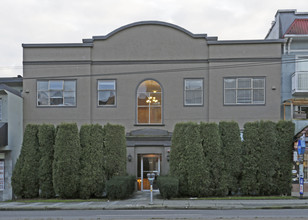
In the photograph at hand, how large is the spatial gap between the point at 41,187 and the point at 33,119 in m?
4.76

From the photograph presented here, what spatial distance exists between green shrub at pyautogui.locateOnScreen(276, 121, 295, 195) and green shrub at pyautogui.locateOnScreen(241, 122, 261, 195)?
108 centimetres

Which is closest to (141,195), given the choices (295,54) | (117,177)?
(117,177)

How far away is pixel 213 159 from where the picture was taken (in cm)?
1814

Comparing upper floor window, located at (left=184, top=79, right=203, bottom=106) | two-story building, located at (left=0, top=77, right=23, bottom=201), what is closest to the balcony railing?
upper floor window, located at (left=184, top=79, right=203, bottom=106)

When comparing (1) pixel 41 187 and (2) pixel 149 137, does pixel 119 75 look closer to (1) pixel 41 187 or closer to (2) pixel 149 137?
(2) pixel 149 137

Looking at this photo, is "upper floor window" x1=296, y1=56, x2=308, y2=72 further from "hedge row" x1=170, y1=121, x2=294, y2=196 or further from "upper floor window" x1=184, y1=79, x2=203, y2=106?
"upper floor window" x1=184, y1=79, x2=203, y2=106

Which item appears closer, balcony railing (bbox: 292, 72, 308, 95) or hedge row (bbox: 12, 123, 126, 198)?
hedge row (bbox: 12, 123, 126, 198)

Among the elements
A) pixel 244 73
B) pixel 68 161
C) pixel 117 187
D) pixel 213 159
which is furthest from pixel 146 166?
pixel 244 73

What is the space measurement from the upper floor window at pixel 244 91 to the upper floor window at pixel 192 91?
4.84ft

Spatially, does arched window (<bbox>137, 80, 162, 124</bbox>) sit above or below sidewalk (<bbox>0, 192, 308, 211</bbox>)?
above

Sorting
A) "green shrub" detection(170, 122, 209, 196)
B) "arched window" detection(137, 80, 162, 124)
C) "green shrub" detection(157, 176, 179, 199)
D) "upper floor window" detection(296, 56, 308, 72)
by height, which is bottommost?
"green shrub" detection(157, 176, 179, 199)

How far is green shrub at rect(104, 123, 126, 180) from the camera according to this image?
18.6 m

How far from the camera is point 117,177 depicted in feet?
59.7
